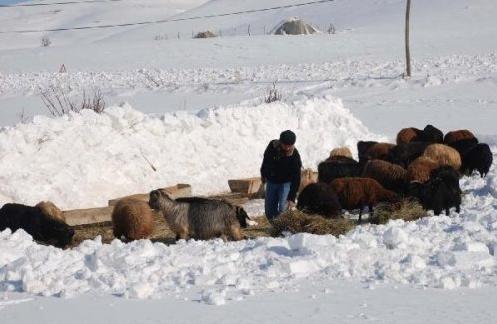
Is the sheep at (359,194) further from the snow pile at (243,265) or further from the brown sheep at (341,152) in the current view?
the brown sheep at (341,152)

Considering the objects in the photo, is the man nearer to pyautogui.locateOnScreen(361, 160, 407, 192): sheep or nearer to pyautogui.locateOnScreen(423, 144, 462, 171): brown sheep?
pyautogui.locateOnScreen(361, 160, 407, 192): sheep

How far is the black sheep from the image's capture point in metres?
15.2

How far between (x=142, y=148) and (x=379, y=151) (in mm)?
4610

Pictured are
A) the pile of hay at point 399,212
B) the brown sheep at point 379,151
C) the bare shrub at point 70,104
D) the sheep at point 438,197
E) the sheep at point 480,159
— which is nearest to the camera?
the pile of hay at point 399,212

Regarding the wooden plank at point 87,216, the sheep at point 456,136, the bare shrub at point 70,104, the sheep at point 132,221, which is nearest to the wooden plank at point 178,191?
the wooden plank at point 87,216

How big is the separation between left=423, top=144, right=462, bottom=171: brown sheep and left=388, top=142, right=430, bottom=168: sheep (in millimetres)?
238

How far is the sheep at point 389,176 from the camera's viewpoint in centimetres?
1458

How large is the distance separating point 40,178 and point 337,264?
739 cm

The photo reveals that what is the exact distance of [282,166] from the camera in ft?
40.3

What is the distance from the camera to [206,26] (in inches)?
3369

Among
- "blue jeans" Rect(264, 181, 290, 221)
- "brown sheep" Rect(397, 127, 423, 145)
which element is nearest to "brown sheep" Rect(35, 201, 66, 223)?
"blue jeans" Rect(264, 181, 290, 221)

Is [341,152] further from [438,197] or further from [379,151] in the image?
[438,197]

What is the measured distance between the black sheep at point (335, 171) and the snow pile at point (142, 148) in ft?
7.89

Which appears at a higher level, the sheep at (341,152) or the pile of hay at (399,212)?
the sheep at (341,152)
